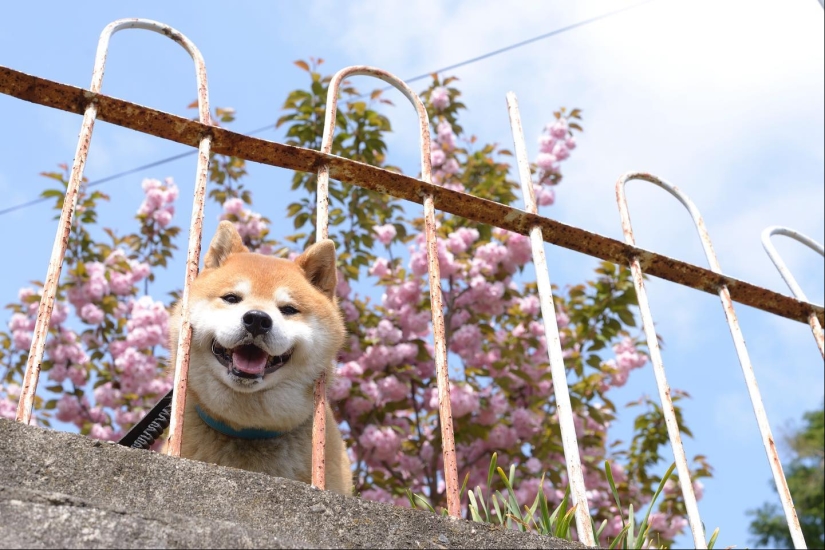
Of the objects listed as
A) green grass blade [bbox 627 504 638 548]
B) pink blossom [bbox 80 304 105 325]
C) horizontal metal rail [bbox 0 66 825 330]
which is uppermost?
pink blossom [bbox 80 304 105 325]

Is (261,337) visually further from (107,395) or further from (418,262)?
(107,395)

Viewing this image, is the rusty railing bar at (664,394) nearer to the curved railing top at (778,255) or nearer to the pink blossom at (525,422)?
the curved railing top at (778,255)

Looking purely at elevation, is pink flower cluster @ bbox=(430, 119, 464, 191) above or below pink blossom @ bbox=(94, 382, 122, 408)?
above

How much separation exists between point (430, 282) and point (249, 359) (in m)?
0.93

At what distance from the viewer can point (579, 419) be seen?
6.39m

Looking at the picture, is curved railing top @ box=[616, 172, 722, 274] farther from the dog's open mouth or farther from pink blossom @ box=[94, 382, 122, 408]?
pink blossom @ box=[94, 382, 122, 408]

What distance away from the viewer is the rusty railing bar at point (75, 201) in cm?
209

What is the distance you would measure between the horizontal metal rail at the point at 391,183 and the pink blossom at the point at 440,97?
402 centimetres

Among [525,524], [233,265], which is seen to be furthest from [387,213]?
[525,524]

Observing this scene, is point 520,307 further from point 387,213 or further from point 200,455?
point 200,455

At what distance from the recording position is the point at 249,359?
3.23m

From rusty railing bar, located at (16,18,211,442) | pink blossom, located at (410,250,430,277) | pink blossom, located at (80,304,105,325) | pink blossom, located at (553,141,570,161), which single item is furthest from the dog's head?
pink blossom, located at (553,141,570,161)

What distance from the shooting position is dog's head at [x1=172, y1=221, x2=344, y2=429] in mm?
3186

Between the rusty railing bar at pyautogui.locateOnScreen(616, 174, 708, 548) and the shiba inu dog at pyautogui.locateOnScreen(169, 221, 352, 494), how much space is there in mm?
1199
